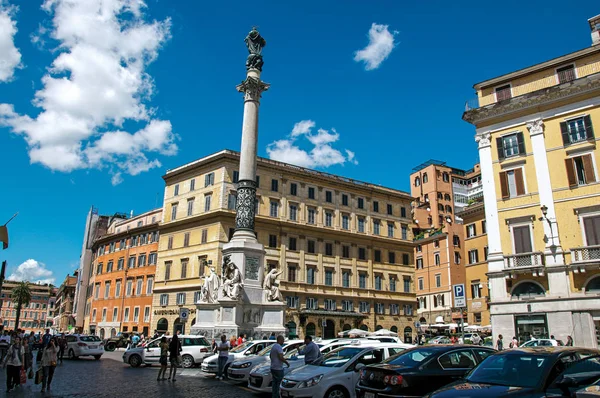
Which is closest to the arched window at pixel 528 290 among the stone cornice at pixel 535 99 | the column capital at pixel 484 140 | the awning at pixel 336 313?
the column capital at pixel 484 140

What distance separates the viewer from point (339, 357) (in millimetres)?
12109

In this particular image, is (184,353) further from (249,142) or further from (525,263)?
(525,263)

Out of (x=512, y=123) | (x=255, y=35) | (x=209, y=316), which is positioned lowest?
(x=209, y=316)

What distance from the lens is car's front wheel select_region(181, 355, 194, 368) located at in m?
22.8

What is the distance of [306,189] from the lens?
5538 cm

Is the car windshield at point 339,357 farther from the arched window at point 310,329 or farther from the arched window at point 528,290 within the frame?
the arched window at point 310,329

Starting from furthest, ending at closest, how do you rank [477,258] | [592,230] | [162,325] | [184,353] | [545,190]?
[162,325]
[477,258]
[545,190]
[592,230]
[184,353]

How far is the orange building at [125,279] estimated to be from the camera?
55.9 metres

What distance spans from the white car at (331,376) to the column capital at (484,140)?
23047mm

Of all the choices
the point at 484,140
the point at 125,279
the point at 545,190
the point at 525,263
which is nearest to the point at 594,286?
the point at 525,263

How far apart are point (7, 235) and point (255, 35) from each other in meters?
19.3

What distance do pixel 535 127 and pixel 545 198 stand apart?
4601 millimetres

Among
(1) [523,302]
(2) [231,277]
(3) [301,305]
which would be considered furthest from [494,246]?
(3) [301,305]

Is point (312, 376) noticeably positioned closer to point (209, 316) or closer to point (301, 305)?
point (209, 316)
